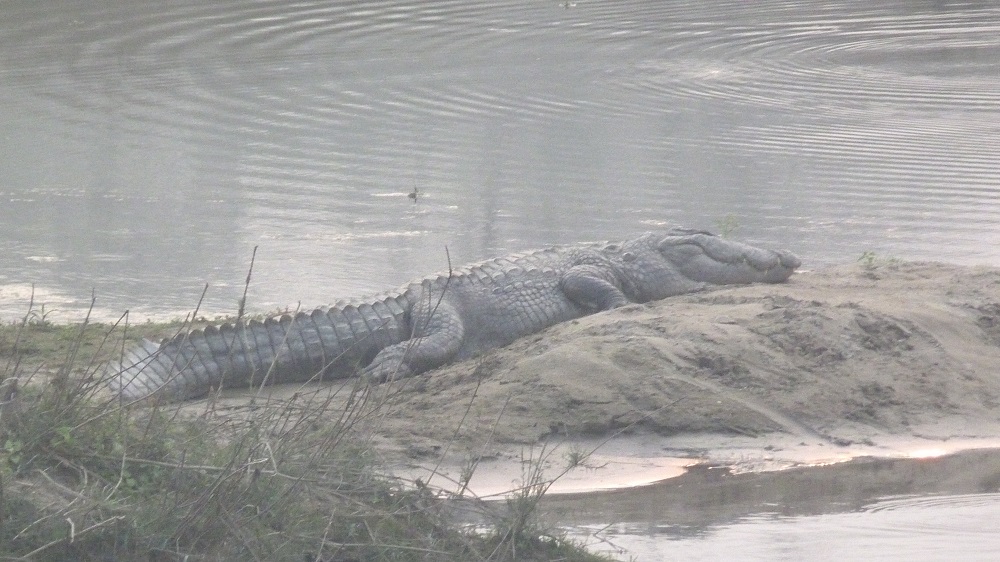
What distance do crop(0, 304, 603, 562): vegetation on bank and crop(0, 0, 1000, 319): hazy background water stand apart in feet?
13.3

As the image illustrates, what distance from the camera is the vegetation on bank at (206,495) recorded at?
3.51 meters

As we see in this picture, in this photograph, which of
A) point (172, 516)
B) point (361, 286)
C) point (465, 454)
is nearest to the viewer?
point (172, 516)

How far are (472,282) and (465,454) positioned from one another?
2.14 metres

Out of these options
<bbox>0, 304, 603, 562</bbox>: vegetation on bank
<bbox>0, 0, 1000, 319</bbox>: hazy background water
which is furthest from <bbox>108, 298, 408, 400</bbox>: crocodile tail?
<bbox>0, 304, 603, 562</bbox>: vegetation on bank

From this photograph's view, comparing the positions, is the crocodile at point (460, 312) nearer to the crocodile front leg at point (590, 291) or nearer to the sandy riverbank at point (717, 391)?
the crocodile front leg at point (590, 291)

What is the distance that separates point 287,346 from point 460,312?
3.25 ft

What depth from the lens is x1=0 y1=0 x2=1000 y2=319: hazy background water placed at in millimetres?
9289

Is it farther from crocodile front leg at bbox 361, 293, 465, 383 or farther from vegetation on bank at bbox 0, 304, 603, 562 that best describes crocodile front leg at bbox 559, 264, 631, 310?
vegetation on bank at bbox 0, 304, 603, 562

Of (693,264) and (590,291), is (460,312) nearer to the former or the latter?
(590,291)

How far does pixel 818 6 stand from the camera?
23375 millimetres

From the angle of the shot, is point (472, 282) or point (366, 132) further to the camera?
point (366, 132)

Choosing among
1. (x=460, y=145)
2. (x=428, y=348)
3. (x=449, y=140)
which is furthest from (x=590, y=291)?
(x=449, y=140)

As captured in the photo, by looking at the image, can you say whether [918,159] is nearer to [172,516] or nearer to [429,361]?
[429,361]

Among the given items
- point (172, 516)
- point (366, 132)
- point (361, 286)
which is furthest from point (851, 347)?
point (366, 132)
